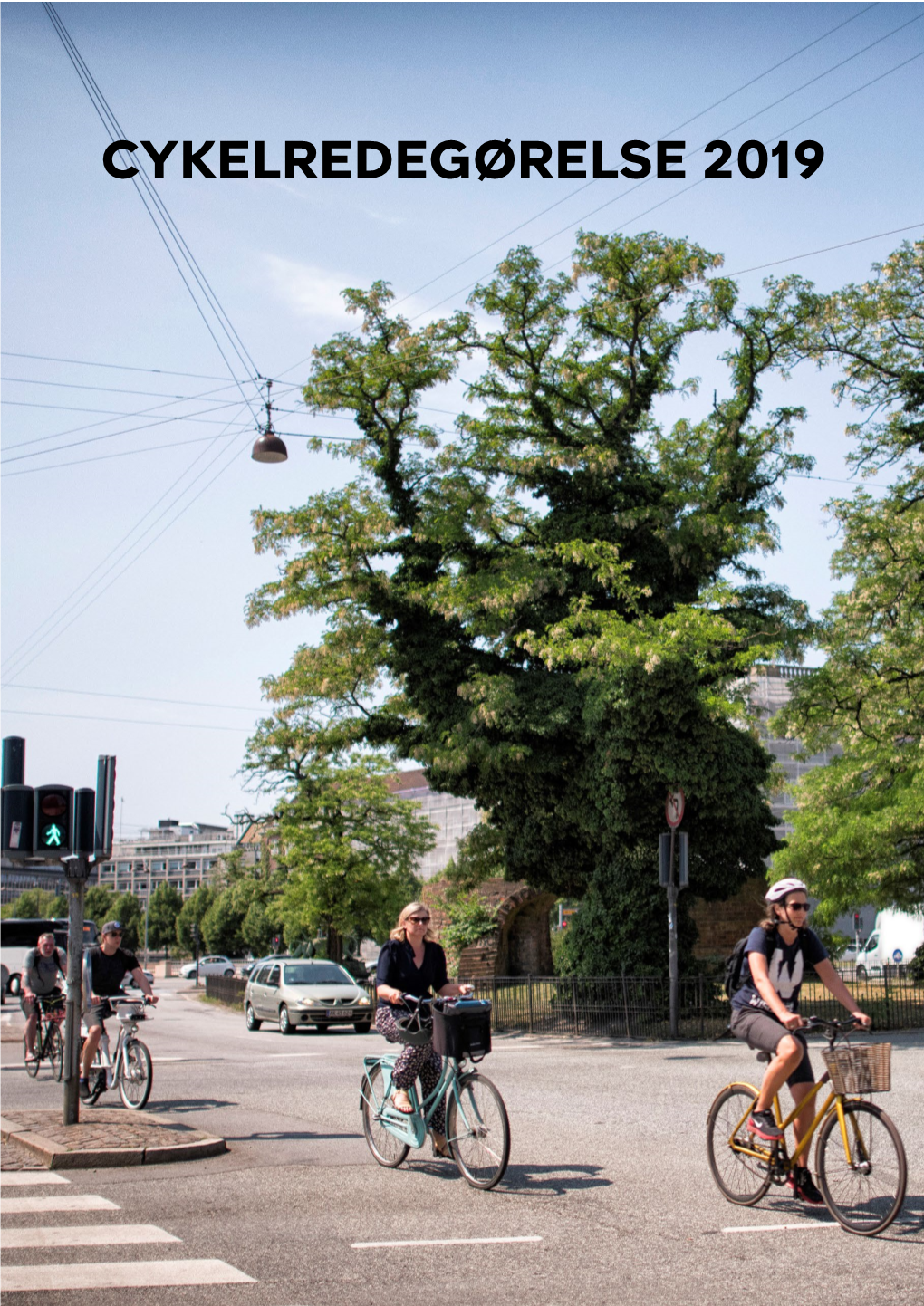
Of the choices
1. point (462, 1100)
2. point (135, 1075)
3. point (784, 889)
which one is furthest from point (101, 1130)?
point (784, 889)

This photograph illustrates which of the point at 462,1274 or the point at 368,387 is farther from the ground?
the point at 368,387

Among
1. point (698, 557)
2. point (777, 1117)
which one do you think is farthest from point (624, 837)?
point (777, 1117)

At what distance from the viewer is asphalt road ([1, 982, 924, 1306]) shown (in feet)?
17.5

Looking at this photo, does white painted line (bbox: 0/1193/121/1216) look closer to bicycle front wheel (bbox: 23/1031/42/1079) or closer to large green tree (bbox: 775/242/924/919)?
bicycle front wheel (bbox: 23/1031/42/1079)

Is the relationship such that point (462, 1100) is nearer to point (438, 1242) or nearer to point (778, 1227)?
point (438, 1242)

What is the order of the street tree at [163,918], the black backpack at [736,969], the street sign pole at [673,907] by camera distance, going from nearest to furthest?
the black backpack at [736,969], the street sign pole at [673,907], the street tree at [163,918]

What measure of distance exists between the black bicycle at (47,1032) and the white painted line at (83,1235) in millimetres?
9652

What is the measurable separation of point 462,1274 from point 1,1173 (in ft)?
13.4

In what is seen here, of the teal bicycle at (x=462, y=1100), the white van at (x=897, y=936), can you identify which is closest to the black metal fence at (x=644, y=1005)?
the teal bicycle at (x=462, y=1100)

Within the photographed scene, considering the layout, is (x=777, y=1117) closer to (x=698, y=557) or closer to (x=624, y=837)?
(x=624, y=837)

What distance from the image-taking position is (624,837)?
81.0ft

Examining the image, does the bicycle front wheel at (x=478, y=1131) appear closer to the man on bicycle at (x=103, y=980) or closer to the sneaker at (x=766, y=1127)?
Result: the sneaker at (x=766, y=1127)

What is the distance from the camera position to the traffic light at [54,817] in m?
10.3

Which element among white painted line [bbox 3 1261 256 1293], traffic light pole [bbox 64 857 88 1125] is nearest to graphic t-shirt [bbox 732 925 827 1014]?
white painted line [bbox 3 1261 256 1293]
